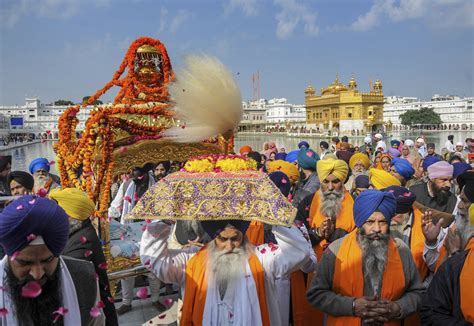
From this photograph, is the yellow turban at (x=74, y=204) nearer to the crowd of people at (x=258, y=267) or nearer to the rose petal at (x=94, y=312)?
the crowd of people at (x=258, y=267)

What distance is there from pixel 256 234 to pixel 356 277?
1.08m

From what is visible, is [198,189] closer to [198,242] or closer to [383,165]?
[198,242]

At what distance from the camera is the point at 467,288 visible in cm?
221

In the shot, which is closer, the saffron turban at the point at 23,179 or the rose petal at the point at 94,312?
the rose petal at the point at 94,312

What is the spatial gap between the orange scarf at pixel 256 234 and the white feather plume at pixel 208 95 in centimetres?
87

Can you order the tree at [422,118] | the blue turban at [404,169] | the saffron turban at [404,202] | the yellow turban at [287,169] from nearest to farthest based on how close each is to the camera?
the saffron turban at [404,202] → the blue turban at [404,169] → the yellow turban at [287,169] → the tree at [422,118]

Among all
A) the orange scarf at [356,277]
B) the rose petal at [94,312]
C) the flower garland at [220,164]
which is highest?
the flower garland at [220,164]

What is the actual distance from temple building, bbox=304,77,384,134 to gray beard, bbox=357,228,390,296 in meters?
63.2

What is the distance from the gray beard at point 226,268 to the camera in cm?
254

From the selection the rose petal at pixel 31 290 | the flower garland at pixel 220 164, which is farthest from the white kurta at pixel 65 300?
the flower garland at pixel 220 164

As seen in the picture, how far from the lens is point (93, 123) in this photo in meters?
4.51

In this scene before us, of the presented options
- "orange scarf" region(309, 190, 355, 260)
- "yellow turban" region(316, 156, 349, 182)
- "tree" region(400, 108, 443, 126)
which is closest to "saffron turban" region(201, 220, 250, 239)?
"orange scarf" region(309, 190, 355, 260)

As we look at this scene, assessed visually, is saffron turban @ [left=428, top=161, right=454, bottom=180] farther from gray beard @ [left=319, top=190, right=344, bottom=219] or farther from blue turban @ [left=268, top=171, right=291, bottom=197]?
blue turban @ [left=268, top=171, right=291, bottom=197]

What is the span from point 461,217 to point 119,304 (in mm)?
3763
